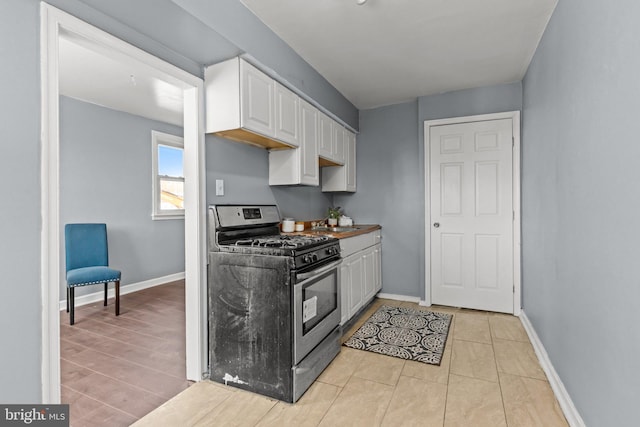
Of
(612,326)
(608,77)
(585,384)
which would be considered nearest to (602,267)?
(612,326)

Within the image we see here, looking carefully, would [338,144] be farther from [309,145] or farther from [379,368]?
[379,368]

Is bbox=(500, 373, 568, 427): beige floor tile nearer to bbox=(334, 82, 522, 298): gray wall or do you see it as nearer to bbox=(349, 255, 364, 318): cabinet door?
bbox=(349, 255, 364, 318): cabinet door

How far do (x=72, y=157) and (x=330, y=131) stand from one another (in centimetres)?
307

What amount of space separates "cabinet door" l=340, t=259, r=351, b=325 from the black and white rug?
20 cm

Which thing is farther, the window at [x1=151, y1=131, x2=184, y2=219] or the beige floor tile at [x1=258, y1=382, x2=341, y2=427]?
the window at [x1=151, y1=131, x2=184, y2=219]

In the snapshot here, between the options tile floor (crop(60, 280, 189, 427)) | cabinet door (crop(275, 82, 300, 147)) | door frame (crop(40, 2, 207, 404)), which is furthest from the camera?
cabinet door (crop(275, 82, 300, 147))

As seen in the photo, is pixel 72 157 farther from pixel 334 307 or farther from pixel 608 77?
pixel 608 77

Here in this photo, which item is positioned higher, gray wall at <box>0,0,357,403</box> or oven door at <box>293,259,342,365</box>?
gray wall at <box>0,0,357,403</box>

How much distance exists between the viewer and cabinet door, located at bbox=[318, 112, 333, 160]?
10.6 feet

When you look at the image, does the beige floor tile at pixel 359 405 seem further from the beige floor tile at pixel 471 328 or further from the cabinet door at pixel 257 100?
the cabinet door at pixel 257 100

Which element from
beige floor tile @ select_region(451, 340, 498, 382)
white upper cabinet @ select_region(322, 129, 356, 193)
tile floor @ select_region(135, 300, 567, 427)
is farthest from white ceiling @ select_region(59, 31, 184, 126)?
beige floor tile @ select_region(451, 340, 498, 382)

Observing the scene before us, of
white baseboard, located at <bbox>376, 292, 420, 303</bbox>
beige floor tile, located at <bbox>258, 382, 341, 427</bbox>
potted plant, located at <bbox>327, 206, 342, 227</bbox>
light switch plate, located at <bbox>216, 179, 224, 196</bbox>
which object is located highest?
light switch plate, located at <bbox>216, 179, 224, 196</bbox>

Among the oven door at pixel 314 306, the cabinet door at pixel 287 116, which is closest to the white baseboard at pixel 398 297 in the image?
the oven door at pixel 314 306

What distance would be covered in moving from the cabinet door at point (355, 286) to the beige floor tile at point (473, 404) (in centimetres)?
112
